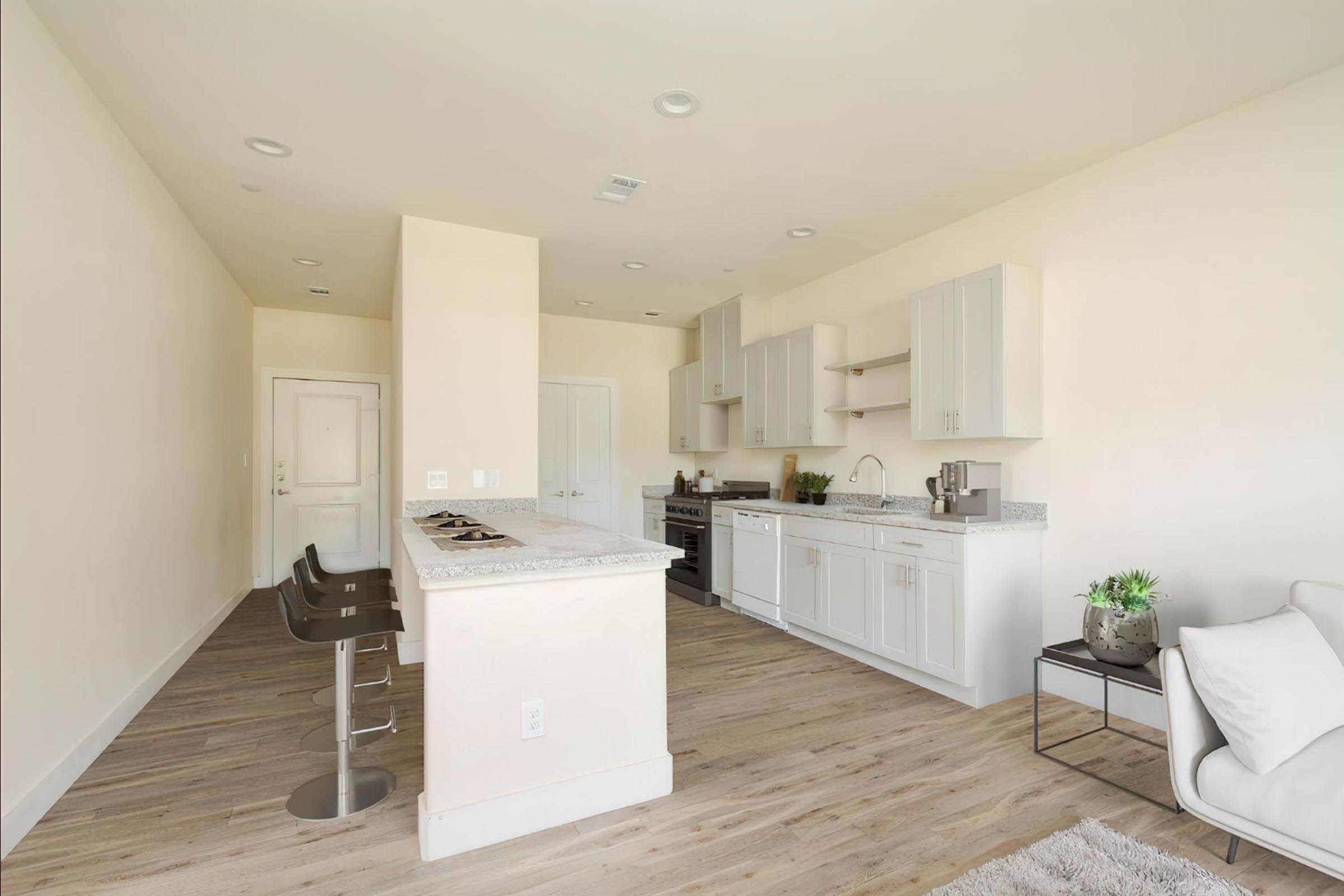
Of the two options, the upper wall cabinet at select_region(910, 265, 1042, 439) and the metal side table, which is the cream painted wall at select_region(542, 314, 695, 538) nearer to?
the upper wall cabinet at select_region(910, 265, 1042, 439)

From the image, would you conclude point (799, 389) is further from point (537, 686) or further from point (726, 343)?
point (537, 686)

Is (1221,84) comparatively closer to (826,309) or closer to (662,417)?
(826,309)

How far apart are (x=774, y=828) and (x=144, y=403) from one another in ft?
11.2

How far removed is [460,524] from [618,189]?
1953mm

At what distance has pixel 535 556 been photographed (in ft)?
7.25

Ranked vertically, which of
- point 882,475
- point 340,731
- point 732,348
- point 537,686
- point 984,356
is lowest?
point 340,731

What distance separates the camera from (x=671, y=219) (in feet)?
12.8

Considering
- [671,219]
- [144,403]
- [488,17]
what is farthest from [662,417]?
[488,17]

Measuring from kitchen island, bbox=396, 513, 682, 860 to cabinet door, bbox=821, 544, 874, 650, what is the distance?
5.86 feet

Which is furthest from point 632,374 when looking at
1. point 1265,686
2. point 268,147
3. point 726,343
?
point 1265,686

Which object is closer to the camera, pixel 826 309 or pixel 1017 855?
pixel 1017 855

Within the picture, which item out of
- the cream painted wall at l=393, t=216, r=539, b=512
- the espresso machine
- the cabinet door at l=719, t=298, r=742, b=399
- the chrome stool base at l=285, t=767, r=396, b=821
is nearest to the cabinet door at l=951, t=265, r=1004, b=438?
the espresso machine

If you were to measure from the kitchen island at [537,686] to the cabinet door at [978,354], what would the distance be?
79.9 inches

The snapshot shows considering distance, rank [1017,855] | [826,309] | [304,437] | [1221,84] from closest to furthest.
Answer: [1017,855] < [1221,84] < [826,309] < [304,437]
